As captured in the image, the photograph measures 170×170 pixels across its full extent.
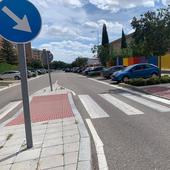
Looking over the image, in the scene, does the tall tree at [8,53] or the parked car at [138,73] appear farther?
the tall tree at [8,53]

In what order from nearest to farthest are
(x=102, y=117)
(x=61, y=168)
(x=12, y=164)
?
(x=61, y=168), (x=12, y=164), (x=102, y=117)

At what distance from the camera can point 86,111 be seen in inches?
469

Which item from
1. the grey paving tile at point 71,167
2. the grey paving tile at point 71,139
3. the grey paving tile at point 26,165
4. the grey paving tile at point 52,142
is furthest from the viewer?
the grey paving tile at point 71,139

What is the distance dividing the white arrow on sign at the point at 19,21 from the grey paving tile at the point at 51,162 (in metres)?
2.19

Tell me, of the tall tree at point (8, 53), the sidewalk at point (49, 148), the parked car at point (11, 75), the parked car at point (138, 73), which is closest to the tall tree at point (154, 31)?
the parked car at point (138, 73)

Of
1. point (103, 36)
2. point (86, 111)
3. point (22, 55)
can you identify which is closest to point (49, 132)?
point (22, 55)

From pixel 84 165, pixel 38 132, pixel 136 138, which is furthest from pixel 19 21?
pixel 136 138

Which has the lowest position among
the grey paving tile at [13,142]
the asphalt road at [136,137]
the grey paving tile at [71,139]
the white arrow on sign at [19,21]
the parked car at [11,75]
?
the parked car at [11,75]

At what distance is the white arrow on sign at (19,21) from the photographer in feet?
18.9

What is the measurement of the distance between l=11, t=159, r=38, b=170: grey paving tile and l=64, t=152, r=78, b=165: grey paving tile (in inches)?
18.6

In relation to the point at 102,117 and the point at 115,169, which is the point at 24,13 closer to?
the point at 115,169

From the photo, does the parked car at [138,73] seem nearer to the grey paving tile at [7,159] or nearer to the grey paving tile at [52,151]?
the grey paving tile at [52,151]

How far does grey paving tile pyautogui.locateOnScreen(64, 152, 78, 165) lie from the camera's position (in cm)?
531

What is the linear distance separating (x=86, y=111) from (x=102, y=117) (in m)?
1.66
